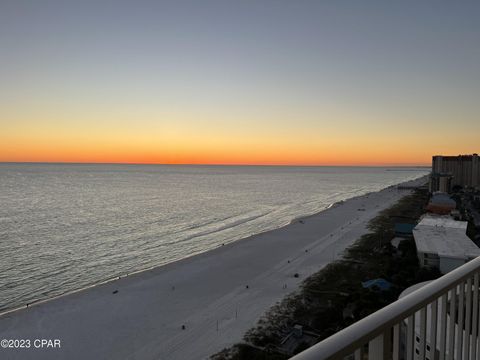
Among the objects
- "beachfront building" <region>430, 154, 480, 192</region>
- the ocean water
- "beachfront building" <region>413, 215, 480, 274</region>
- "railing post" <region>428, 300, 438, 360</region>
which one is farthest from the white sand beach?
"beachfront building" <region>430, 154, 480, 192</region>

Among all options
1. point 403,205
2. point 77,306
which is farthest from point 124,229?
point 403,205

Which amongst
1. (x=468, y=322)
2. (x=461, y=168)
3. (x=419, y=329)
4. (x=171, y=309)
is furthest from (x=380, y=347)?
(x=461, y=168)

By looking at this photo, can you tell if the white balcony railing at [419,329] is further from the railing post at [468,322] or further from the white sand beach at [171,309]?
the white sand beach at [171,309]

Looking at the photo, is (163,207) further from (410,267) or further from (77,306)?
(410,267)

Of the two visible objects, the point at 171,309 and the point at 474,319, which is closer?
the point at 474,319

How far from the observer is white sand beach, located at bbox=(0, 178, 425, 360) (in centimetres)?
1367

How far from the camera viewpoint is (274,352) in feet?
40.8

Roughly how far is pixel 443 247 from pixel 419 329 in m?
22.8

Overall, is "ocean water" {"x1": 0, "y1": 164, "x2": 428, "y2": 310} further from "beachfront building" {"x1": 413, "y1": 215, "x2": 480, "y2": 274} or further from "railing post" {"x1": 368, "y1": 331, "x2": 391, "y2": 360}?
"railing post" {"x1": 368, "y1": 331, "x2": 391, "y2": 360}

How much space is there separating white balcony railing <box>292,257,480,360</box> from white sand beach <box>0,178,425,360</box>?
495 inches

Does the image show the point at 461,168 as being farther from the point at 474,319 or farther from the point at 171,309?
the point at 474,319

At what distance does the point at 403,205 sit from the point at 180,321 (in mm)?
47522

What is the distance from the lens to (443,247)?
20.9m

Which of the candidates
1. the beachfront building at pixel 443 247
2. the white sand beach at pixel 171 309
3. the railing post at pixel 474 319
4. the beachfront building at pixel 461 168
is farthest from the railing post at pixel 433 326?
the beachfront building at pixel 461 168
